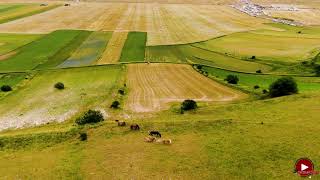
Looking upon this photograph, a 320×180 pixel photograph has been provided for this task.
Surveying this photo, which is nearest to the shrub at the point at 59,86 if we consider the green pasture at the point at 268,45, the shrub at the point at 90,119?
the shrub at the point at 90,119

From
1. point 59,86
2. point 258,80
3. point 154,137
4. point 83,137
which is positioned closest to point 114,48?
point 59,86

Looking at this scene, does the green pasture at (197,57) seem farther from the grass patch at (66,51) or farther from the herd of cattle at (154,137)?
the herd of cattle at (154,137)

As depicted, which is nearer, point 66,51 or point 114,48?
point 66,51

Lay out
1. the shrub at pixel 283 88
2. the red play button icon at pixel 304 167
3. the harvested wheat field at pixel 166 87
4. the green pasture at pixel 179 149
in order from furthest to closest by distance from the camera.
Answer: the harvested wheat field at pixel 166 87, the shrub at pixel 283 88, the green pasture at pixel 179 149, the red play button icon at pixel 304 167

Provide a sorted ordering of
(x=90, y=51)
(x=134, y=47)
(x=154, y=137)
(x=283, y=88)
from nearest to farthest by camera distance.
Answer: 1. (x=154, y=137)
2. (x=283, y=88)
3. (x=90, y=51)
4. (x=134, y=47)

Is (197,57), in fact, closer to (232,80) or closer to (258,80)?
(258,80)

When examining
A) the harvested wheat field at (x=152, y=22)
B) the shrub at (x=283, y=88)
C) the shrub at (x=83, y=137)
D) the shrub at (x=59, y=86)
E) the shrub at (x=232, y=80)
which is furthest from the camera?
the harvested wheat field at (x=152, y=22)

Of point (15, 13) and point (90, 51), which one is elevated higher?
point (90, 51)

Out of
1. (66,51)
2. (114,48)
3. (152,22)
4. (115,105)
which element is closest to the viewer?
(115,105)
